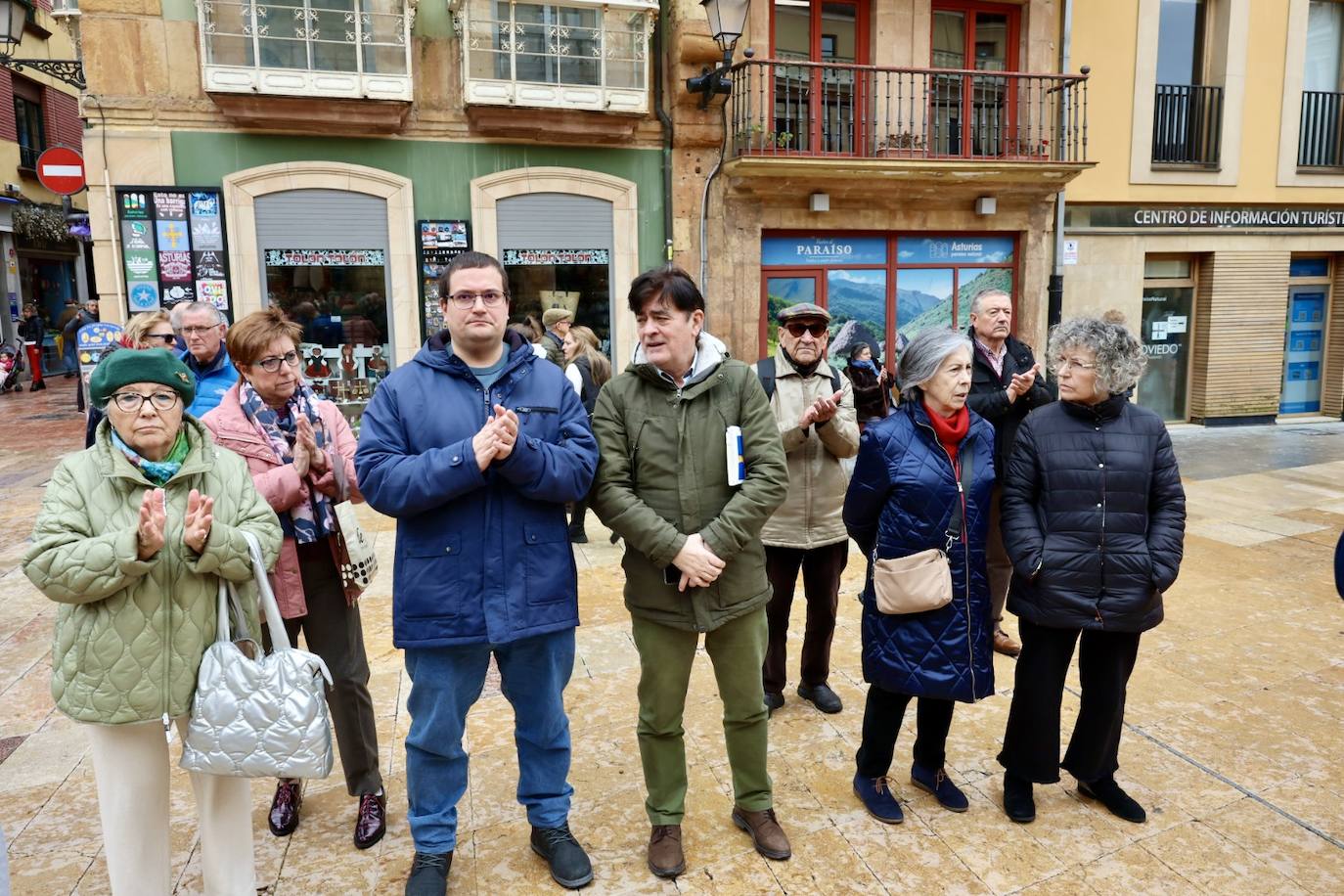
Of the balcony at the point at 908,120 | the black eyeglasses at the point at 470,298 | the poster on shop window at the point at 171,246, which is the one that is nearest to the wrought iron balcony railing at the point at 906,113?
the balcony at the point at 908,120

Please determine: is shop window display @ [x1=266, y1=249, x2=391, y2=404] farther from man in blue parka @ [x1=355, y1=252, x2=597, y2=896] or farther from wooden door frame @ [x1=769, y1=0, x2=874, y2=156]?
man in blue parka @ [x1=355, y1=252, x2=597, y2=896]

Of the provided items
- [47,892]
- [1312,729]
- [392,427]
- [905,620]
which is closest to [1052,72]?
[1312,729]

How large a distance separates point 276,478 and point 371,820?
4.17 feet

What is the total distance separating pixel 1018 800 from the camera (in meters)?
3.39

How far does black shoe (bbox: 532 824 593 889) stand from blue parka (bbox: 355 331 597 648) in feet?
2.45

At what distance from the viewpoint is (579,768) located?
3764mm

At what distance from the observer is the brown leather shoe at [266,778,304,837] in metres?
3.31

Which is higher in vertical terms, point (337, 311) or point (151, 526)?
point (337, 311)

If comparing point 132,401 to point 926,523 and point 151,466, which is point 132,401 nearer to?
point 151,466

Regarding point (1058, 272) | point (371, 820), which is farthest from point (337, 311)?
point (1058, 272)

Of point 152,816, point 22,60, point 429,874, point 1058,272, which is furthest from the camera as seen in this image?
point 1058,272

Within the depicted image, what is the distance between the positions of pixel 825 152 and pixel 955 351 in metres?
9.64

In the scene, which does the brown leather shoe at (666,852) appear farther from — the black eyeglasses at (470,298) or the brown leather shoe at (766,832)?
the black eyeglasses at (470,298)

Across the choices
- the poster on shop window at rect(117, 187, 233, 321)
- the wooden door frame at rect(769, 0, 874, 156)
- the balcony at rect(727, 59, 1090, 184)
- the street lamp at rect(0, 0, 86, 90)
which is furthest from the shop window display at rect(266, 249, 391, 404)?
the wooden door frame at rect(769, 0, 874, 156)
